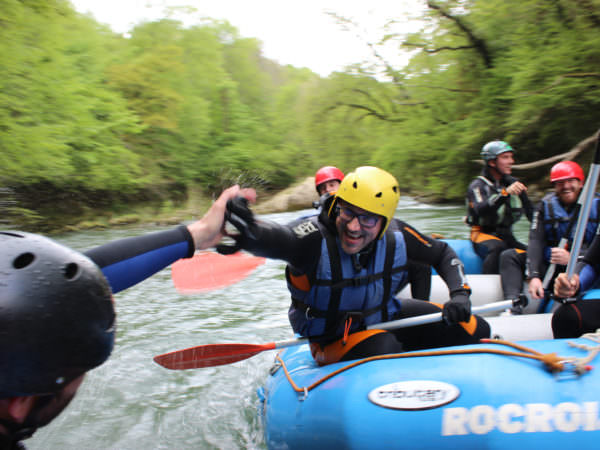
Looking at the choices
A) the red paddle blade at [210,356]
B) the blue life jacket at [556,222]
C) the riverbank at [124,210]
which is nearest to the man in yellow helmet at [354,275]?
the red paddle blade at [210,356]

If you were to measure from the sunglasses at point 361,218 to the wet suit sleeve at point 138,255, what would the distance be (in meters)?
0.94

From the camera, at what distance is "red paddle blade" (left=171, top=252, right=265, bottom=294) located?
2947 mm

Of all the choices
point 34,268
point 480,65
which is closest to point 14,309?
point 34,268

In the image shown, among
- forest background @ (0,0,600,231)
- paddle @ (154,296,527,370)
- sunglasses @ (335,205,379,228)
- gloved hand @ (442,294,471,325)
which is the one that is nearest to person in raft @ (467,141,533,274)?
paddle @ (154,296,527,370)

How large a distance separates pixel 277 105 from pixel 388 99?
9757 mm

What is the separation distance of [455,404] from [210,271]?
6.12ft

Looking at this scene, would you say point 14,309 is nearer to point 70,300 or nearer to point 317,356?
point 70,300

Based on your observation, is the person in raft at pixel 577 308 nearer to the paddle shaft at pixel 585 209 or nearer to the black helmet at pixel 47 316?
the paddle shaft at pixel 585 209

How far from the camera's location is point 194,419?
3150 mm

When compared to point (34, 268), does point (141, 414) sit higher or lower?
lower

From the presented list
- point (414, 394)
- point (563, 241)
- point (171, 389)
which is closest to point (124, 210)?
point (171, 389)

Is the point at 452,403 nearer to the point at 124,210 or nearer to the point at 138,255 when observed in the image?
the point at 138,255

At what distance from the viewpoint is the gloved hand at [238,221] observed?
177 cm

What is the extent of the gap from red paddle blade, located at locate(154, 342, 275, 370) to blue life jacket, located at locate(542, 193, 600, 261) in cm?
222
